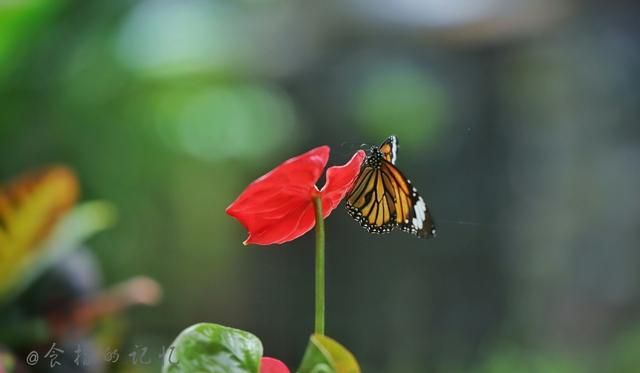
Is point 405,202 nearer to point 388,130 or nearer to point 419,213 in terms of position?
point 419,213

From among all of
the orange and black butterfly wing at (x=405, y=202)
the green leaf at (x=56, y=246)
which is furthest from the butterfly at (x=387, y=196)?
the green leaf at (x=56, y=246)

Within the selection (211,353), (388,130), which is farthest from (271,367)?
(388,130)

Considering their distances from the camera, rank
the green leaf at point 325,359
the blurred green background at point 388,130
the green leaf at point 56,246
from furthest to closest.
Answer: the blurred green background at point 388,130 < the green leaf at point 56,246 < the green leaf at point 325,359

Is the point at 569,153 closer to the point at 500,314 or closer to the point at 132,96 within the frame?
the point at 500,314

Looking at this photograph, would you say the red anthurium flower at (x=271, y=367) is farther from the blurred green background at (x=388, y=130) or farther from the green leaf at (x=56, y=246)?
the blurred green background at (x=388, y=130)

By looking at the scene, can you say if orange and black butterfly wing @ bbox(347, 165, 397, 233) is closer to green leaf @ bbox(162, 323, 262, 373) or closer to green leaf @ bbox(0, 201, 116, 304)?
green leaf @ bbox(162, 323, 262, 373)

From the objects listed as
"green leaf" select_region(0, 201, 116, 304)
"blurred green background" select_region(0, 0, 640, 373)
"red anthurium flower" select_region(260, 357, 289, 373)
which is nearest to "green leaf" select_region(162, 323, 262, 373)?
"red anthurium flower" select_region(260, 357, 289, 373)

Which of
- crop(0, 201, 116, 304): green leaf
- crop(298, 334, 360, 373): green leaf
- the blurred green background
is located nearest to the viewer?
crop(298, 334, 360, 373): green leaf

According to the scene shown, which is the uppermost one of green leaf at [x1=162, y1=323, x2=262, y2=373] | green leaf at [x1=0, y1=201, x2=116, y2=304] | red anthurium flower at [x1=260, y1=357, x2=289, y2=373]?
green leaf at [x1=162, y1=323, x2=262, y2=373]
